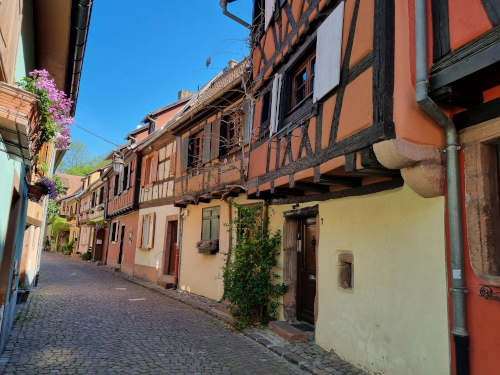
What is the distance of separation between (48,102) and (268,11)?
5.42 metres

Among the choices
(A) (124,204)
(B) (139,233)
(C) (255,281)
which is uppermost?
(A) (124,204)

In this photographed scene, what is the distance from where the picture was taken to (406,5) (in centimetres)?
359

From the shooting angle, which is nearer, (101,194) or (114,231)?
(114,231)

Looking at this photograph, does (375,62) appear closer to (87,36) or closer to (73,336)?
(87,36)

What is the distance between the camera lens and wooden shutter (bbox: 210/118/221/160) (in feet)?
32.0

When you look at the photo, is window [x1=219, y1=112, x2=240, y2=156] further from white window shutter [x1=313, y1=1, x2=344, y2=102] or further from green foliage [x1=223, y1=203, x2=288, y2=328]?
white window shutter [x1=313, y1=1, x2=344, y2=102]

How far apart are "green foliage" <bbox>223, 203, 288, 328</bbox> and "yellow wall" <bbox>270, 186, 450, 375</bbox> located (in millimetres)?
1489

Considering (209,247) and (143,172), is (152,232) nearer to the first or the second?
(143,172)

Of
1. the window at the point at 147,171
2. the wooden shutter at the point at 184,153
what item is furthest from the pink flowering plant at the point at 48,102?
the window at the point at 147,171

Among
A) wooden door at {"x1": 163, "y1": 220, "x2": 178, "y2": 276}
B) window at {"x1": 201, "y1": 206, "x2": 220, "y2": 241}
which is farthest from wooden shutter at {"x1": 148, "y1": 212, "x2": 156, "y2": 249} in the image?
window at {"x1": 201, "y1": 206, "x2": 220, "y2": 241}

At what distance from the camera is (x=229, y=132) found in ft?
32.0

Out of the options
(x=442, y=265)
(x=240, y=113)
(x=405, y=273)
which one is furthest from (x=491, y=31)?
(x=240, y=113)

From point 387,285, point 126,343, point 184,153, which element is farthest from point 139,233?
point 387,285

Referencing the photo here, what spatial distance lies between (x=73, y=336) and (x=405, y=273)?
5.07 m
